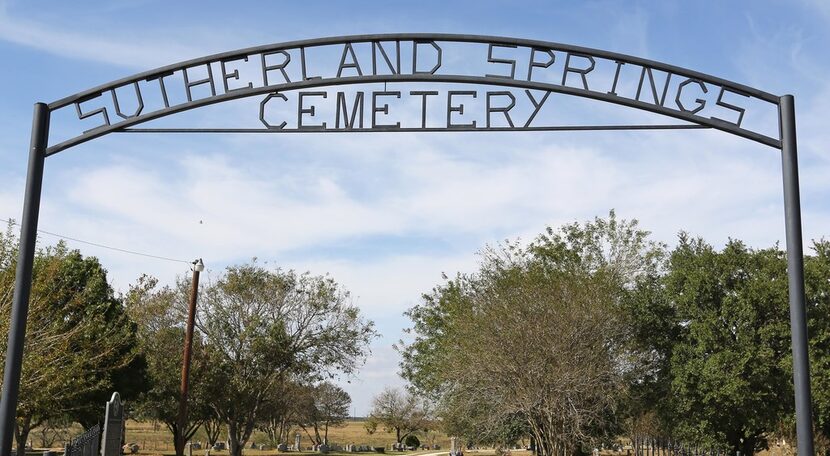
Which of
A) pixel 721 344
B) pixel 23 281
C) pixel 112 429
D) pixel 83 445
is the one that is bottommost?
pixel 83 445

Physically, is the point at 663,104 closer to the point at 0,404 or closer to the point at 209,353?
the point at 0,404

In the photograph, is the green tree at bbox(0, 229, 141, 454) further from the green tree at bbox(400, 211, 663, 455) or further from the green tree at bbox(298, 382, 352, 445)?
the green tree at bbox(298, 382, 352, 445)

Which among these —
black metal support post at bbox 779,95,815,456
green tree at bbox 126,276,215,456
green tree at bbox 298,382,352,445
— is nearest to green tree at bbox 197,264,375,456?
green tree at bbox 126,276,215,456

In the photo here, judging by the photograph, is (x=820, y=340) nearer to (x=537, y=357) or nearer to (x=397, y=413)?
(x=537, y=357)

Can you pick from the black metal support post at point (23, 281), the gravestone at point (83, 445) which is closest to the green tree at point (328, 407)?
the gravestone at point (83, 445)

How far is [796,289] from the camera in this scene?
8203 millimetres

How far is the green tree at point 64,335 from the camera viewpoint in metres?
22.4

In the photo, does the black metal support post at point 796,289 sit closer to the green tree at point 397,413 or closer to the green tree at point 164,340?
the green tree at point 164,340

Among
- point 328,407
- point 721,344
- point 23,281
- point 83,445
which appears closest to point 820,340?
point 721,344

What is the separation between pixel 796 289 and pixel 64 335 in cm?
1954

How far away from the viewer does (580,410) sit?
27.9 metres

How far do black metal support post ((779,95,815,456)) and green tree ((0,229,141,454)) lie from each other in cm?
1813

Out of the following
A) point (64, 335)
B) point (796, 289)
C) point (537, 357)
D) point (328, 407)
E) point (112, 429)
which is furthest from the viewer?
point (328, 407)

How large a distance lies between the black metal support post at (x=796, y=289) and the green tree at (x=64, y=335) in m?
18.1
